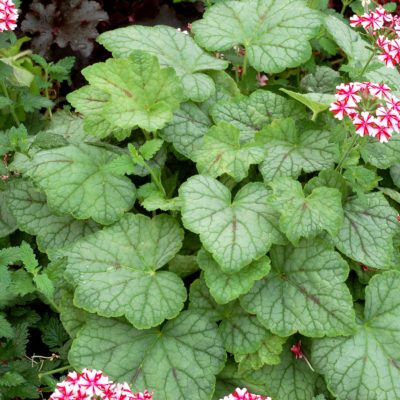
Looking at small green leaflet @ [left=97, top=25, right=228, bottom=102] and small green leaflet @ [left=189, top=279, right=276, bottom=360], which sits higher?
small green leaflet @ [left=97, top=25, right=228, bottom=102]

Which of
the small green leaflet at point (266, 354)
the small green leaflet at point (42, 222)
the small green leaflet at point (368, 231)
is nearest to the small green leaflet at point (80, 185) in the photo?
the small green leaflet at point (42, 222)

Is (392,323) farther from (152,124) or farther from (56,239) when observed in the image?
(56,239)

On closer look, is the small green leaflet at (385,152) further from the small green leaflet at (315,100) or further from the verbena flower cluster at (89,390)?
the verbena flower cluster at (89,390)

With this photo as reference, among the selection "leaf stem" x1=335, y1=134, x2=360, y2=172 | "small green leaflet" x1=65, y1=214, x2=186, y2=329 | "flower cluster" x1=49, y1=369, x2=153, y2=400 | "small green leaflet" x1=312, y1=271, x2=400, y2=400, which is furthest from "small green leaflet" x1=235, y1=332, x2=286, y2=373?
"leaf stem" x1=335, y1=134, x2=360, y2=172

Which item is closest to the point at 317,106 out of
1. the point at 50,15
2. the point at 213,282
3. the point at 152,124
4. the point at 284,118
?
the point at 284,118

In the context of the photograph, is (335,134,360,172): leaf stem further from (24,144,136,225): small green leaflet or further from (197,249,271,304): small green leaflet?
(24,144,136,225): small green leaflet

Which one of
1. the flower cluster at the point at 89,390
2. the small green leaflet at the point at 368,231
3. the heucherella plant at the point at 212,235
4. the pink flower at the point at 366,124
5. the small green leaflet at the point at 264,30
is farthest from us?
the small green leaflet at the point at 264,30

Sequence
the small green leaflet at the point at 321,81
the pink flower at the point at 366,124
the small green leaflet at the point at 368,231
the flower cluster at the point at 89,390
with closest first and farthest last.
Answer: the flower cluster at the point at 89,390 → the pink flower at the point at 366,124 → the small green leaflet at the point at 368,231 → the small green leaflet at the point at 321,81
